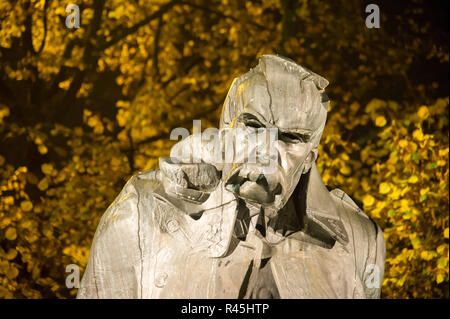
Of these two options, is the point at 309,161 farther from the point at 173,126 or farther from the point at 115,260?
the point at 173,126

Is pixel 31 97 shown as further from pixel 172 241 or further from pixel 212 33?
→ pixel 172 241

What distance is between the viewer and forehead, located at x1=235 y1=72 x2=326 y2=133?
3645mm

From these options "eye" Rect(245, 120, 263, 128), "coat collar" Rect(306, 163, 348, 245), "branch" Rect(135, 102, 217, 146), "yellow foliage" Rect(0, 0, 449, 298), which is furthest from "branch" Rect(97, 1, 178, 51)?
"eye" Rect(245, 120, 263, 128)

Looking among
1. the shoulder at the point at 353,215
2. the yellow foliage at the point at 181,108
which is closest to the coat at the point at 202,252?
the shoulder at the point at 353,215

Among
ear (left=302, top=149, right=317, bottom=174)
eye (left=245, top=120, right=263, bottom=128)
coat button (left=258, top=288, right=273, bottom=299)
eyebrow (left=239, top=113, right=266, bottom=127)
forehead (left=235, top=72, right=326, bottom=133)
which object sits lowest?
coat button (left=258, top=288, right=273, bottom=299)

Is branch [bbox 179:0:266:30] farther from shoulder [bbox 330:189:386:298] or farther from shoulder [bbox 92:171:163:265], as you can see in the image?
shoulder [bbox 92:171:163:265]

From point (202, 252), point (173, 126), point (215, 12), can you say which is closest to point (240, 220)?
point (202, 252)

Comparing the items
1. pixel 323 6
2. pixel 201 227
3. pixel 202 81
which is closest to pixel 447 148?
pixel 323 6

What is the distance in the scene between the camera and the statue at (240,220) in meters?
3.58

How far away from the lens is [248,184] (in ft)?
11.4

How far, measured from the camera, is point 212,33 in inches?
387

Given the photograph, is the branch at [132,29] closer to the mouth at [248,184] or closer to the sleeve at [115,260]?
Answer: the sleeve at [115,260]

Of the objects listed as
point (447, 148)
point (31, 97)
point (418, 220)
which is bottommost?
point (418, 220)
